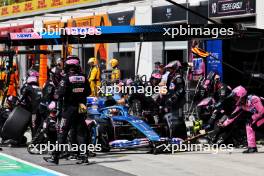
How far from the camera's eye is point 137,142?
1280cm

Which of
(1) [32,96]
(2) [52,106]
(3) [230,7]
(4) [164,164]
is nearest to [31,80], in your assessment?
(1) [32,96]

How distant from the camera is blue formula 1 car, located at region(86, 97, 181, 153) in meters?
12.8

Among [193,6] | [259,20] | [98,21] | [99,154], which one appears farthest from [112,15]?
[99,154]

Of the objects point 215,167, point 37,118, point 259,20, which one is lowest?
point 215,167

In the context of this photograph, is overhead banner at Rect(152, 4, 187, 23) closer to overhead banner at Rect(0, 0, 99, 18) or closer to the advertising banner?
overhead banner at Rect(0, 0, 99, 18)

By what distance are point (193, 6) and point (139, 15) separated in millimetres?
4005

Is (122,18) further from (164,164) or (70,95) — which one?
(164,164)

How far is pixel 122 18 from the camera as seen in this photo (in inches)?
1088

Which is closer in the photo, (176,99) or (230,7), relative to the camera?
(176,99)

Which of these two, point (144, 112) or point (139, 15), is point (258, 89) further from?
point (139, 15)

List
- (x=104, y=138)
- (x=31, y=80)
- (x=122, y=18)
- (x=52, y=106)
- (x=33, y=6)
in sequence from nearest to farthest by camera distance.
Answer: (x=52, y=106), (x=104, y=138), (x=31, y=80), (x=122, y=18), (x=33, y=6)

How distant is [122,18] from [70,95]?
54.2 feet

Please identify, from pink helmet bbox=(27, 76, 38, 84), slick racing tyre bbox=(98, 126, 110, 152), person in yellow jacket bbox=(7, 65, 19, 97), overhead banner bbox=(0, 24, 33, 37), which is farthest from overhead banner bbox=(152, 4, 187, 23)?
overhead banner bbox=(0, 24, 33, 37)

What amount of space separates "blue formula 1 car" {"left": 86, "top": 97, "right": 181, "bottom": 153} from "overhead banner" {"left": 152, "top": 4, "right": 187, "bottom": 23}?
437 inches
